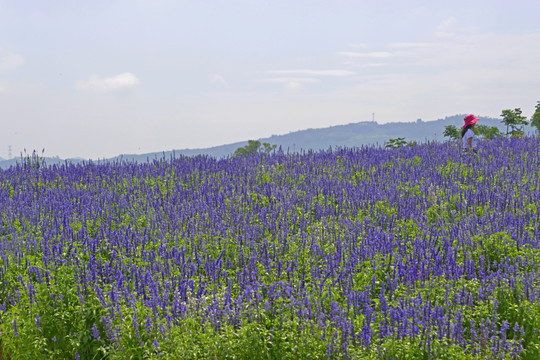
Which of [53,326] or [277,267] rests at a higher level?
[277,267]

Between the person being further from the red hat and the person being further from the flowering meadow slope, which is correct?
the flowering meadow slope

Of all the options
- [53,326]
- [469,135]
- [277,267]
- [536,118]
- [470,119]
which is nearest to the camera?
[53,326]

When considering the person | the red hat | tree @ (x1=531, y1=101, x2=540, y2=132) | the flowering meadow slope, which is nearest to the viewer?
the flowering meadow slope

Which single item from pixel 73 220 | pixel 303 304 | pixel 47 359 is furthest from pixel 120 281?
pixel 73 220

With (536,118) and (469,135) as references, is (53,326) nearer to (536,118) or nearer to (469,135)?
(469,135)

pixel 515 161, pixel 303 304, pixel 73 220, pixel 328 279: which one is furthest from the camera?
pixel 515 161

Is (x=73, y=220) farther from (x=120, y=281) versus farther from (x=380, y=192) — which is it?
(x=380, y=192)

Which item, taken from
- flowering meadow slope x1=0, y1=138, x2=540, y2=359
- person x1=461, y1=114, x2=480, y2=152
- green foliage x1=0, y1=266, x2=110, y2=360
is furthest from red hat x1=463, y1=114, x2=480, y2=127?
green foliage x1=0, y1=266, x2=110, y2=360

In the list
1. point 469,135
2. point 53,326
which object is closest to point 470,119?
point 469,135

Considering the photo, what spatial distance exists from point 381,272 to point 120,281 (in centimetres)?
275

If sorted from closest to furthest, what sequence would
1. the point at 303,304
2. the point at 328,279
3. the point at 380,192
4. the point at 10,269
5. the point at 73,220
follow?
the point at 303,304 < the point at 328,279 < the point at 10,269 < the point at 73,220 < the point at 380,192

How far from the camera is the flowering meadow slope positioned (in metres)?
4.36

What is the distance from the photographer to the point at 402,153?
13.6 metres

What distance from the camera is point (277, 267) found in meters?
5.88
